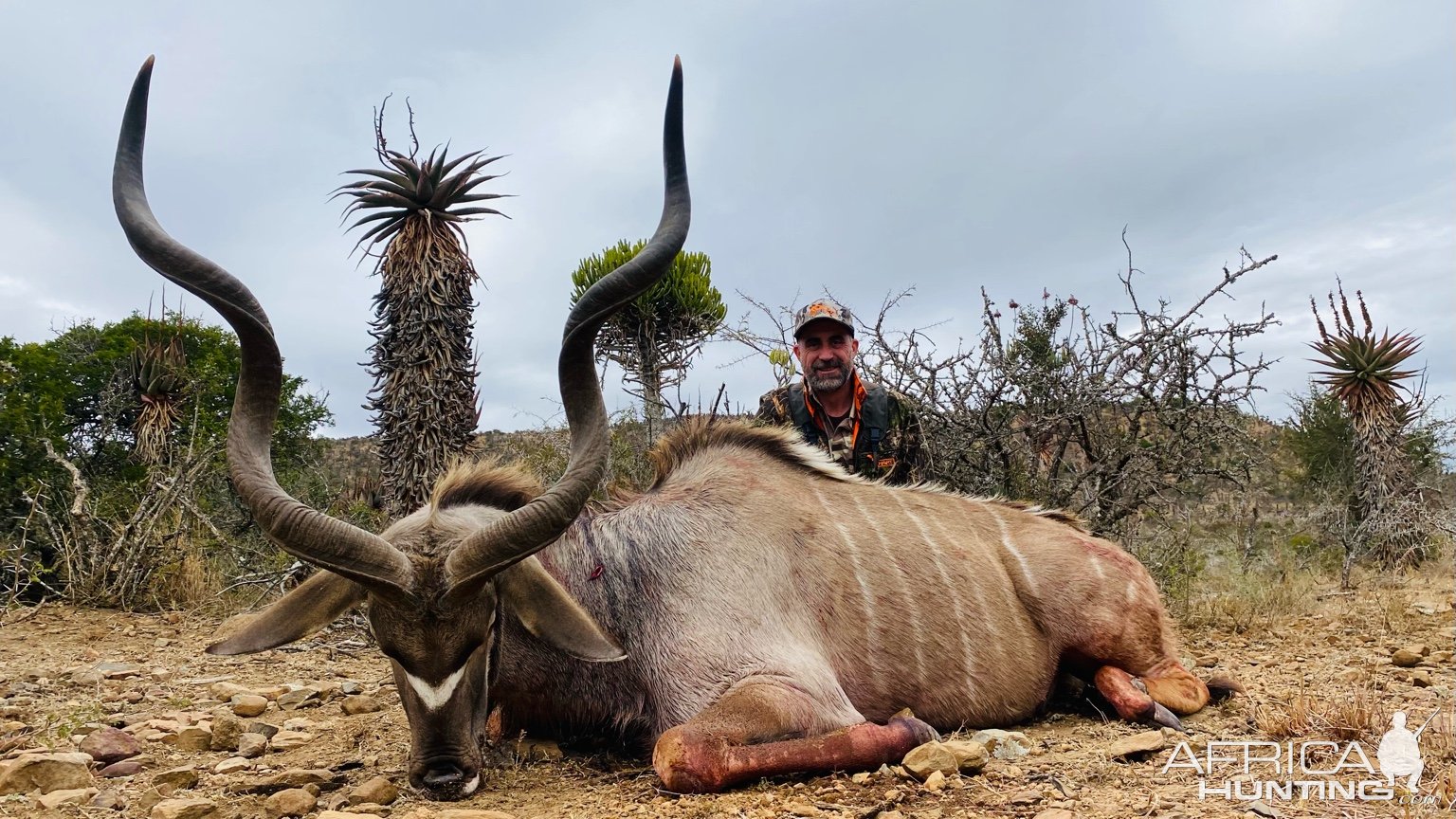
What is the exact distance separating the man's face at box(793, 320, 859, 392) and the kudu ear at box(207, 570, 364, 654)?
3.67 meters

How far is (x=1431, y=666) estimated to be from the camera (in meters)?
4.57

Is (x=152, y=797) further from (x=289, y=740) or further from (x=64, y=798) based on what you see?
(x=289, y=740)

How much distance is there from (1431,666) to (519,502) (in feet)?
14.4

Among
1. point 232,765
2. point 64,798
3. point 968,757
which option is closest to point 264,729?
point 232,765

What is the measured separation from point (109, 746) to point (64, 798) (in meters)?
0.57

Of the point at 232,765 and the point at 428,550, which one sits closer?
the point at 428,550

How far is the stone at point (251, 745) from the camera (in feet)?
11.3

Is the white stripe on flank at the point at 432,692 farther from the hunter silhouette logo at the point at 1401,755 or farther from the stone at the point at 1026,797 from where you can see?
the hunter silhouette logo at the point at 1401,755

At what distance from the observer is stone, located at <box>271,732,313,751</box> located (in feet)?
11.8

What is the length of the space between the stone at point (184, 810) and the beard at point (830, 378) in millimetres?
4287

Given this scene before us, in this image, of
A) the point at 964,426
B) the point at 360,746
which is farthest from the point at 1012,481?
the point at 360,746

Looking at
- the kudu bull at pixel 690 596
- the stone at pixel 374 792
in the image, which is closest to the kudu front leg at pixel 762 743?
the kudu bull at pixel 690 596

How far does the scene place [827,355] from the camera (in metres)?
6.25

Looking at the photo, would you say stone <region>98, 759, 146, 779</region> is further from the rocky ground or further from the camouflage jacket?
the camouflage jacket
